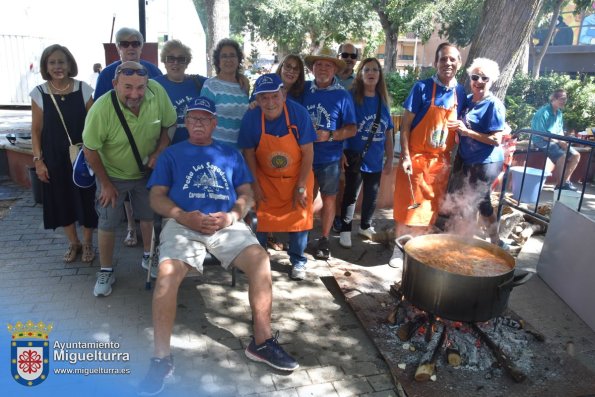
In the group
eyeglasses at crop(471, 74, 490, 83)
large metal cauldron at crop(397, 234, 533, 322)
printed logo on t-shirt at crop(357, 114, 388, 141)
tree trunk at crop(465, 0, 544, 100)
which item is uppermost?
tree trunk at crop(465, 0, 544, 100)

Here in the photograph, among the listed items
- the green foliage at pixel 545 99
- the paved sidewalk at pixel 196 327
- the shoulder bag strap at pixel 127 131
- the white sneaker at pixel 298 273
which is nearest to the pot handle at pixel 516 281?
the paved sidewalk at pixel 196 327

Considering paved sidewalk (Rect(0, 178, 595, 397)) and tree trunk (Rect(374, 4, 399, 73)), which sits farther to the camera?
tree trunk (Rect(374, 4, 399, 73))

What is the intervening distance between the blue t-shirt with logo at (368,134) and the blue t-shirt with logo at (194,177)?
1.78m

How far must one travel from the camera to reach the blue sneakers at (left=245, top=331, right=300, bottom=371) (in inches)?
121

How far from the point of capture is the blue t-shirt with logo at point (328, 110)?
14.3 ft

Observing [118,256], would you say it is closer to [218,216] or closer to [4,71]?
[218,216]

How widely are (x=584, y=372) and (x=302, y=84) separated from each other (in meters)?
3.25

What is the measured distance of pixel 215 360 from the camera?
3189 mm

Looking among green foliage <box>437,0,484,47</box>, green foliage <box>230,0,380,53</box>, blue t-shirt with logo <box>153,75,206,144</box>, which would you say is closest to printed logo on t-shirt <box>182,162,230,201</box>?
blue t-shirt with logo <box>153,75,206,144</box>

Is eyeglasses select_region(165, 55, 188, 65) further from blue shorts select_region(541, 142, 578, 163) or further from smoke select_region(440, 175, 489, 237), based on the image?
blue shorts select_region(541, 142, 578, 163)

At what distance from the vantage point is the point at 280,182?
4008 mm

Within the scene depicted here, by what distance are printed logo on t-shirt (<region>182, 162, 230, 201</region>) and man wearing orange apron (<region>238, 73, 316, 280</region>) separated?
0.44 meters

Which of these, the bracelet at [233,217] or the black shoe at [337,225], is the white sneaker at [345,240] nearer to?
the black shoe at [337,225]

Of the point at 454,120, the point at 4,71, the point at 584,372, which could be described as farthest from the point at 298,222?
the point at 4,71
